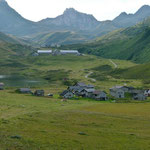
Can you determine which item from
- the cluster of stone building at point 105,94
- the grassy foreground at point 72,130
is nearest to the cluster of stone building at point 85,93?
the cluster of stone building at point 105,94

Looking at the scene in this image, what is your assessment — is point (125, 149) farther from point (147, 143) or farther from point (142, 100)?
point (142, 100)

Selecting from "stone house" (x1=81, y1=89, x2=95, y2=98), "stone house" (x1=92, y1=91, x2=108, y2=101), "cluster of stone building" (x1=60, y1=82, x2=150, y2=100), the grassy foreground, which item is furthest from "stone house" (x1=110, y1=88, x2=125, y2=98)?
the grassy foreground

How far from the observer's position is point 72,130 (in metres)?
52.5

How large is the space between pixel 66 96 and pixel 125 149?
67.7m

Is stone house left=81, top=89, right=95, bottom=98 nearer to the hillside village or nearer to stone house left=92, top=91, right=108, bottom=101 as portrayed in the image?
the hillside village

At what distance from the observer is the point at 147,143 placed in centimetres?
4638

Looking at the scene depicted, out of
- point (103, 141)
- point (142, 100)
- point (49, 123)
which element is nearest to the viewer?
point (103, 141)

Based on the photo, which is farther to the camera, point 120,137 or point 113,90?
point 113,90

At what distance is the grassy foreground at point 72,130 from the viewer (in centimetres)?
4231

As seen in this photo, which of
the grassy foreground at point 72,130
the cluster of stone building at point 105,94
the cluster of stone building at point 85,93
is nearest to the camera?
the grassy foreground at point 72,130

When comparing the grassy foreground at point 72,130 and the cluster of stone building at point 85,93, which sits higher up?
the cluster of stone building at point 85,93

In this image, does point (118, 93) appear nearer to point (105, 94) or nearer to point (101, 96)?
point (105, 94)

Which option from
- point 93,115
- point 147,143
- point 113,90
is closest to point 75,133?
point 147,143

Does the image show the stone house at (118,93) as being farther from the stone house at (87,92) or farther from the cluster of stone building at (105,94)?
the stone house at (87,92)
